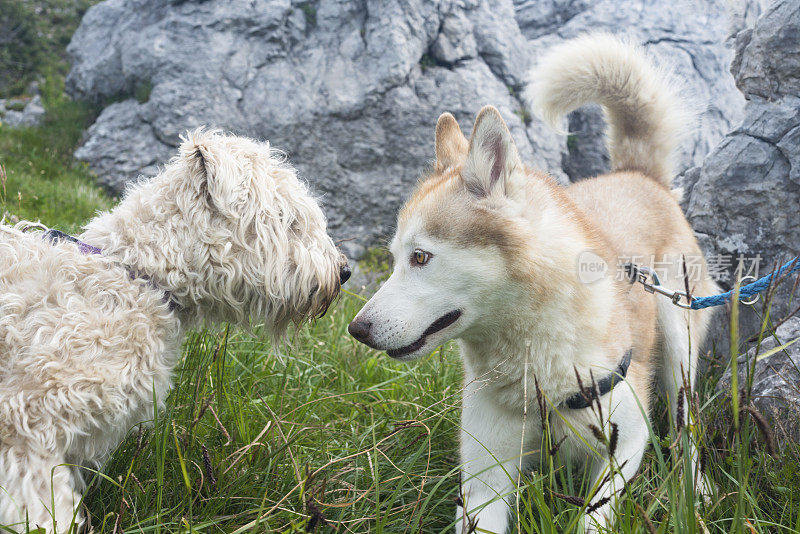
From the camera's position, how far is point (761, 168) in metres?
3.84

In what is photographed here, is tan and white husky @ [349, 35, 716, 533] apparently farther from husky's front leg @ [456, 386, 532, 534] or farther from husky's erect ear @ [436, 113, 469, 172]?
husky's erect ear @ [436, 113, 469, 172]

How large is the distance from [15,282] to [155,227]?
53 cm

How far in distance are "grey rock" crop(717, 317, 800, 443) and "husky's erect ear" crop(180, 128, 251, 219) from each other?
2158 millimetres

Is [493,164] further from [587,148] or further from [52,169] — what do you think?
[52,169]

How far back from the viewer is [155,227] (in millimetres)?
2418

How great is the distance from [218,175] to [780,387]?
278cm

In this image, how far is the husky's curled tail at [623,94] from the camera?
391 centimetres

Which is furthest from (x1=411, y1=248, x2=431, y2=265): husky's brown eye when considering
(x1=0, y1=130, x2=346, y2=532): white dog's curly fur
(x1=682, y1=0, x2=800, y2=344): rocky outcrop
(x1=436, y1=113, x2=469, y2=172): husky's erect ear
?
(x1=682, y1=0, x2=800, y2=344): rocky outcrop

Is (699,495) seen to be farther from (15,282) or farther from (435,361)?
(15,282)

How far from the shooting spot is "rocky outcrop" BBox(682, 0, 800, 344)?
12.2 feet

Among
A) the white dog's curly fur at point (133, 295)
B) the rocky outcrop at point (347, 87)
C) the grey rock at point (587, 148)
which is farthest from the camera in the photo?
the grey rock at point (587, 148)

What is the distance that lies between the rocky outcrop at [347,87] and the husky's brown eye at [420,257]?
4.82 metres

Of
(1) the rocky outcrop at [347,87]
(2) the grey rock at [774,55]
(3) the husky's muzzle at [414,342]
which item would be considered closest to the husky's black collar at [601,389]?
(3) the husky's muzzle at [414,342]

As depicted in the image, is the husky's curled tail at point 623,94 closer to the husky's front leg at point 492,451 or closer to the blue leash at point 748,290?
the blue leash at point 748,290
